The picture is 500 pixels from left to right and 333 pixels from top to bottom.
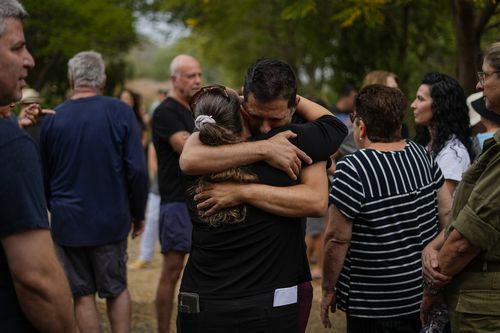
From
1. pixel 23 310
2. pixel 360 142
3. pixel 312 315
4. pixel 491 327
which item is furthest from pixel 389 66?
pixel 23 310

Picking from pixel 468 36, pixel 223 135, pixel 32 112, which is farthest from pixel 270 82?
pixel 468 36

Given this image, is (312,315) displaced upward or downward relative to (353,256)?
downward

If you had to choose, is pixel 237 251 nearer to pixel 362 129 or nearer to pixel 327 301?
pixel 327 301

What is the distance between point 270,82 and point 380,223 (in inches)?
41.9

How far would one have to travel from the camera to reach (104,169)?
4.95 m

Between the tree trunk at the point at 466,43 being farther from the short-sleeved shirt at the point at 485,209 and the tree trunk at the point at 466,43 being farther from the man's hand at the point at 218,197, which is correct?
the man's hand at the point at 218,197

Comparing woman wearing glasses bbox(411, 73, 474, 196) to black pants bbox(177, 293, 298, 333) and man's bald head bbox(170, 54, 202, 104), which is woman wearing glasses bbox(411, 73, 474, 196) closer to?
black pants bbox(177, 293, 298, 333)

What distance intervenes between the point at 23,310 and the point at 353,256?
1.83m

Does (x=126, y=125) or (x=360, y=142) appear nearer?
(x=360, y=142)

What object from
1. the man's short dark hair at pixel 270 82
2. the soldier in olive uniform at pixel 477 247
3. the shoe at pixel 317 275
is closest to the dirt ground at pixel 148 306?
the shoe at pixel 317 275

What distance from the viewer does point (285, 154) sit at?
2.91 m

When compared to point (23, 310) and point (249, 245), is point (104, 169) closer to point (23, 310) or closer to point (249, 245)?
point (249, 245)

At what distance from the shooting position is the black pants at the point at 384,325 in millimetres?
3637

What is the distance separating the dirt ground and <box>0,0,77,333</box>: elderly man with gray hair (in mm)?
3759
